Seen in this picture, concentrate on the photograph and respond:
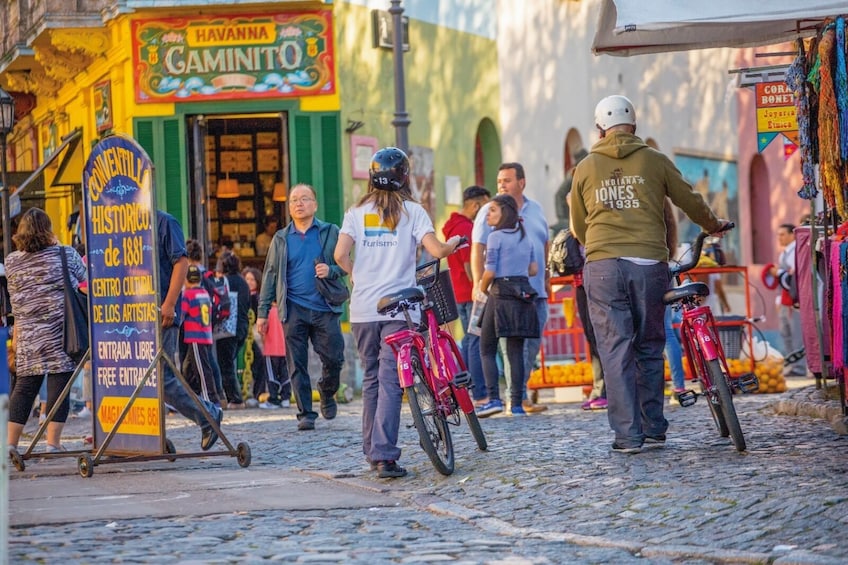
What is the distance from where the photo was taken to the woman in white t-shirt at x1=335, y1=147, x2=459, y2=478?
9836 mm

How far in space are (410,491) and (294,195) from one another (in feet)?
17.0

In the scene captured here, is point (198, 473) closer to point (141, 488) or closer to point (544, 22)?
point (141, 488)

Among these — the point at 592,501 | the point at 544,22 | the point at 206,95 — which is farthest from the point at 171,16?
the point at 592,501

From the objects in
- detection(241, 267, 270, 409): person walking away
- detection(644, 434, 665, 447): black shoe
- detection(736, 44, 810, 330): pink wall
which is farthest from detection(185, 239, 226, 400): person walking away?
detection(736, 44, 810, 330): pink wall

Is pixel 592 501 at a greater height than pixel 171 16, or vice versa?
pixel 171 16

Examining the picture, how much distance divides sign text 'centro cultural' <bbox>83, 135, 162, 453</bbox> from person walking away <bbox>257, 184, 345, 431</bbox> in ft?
8.16

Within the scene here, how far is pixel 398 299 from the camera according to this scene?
964 centimetres

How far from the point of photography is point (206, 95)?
21172mm

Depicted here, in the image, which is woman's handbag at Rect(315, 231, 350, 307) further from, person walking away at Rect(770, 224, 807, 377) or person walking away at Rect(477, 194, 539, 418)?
person walking away at Rect(770, 224, 807, 377)

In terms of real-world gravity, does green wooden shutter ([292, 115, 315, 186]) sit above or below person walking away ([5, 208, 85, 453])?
above

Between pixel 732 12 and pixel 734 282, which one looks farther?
pixel 734 282

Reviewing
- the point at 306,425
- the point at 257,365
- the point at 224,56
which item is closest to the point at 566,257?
the point at 306,425

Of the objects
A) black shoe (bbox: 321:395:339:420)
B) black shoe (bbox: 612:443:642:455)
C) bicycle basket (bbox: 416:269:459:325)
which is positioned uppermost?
bicycle basket (bbox: 416:269:459:325)

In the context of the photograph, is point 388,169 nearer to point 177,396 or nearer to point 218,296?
point 177,396
